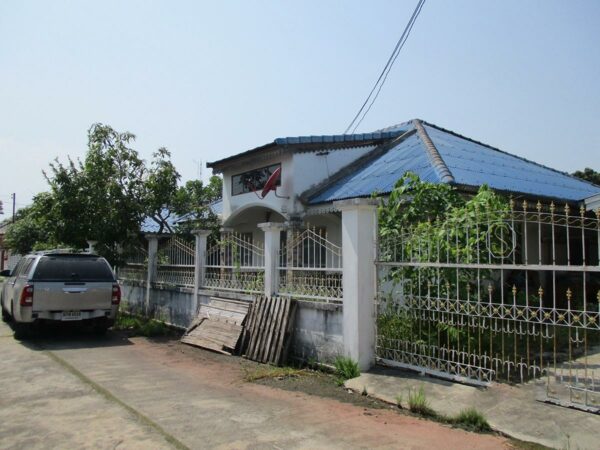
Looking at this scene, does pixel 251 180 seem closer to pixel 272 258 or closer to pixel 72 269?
pixel 72 269

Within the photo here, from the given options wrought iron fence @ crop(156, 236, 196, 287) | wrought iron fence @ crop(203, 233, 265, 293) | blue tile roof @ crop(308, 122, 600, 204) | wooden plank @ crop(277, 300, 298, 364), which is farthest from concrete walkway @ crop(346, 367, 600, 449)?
wrought iron fence @ crop(156, 236, 196, 287)

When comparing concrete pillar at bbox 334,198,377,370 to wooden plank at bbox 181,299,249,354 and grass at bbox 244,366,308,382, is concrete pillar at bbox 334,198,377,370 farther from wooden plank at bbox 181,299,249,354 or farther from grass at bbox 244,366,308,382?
wooden plank at bbox 181,299,249,354

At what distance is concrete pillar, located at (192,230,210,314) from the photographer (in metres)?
9.81

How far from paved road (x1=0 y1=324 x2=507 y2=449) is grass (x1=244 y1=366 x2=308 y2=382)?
19cm

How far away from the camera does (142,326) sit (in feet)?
34.7

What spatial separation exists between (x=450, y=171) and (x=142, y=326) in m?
7.45

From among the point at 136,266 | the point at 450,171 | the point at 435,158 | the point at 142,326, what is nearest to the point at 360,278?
the point at 450,171

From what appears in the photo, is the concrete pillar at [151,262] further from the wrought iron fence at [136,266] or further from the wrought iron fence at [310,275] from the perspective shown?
the wrought iron fence at [310,275]

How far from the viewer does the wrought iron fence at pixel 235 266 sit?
830 centimetres

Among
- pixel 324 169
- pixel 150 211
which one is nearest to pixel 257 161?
pixel 324 169

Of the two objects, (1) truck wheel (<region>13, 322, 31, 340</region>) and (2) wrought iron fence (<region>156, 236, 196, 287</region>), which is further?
(2) wrought iron fence (<region>156, 236, 196, 287</region>)

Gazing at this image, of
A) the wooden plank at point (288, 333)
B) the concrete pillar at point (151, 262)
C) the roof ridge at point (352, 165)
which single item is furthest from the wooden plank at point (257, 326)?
the concrete pillar at point (151, 262)

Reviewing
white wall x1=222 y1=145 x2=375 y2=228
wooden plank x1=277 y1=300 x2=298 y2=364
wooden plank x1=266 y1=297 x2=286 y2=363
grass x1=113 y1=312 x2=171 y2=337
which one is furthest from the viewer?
white wall x1=222 y1=145 x2=375 y2=228

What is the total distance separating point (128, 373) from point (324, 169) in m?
7.47
